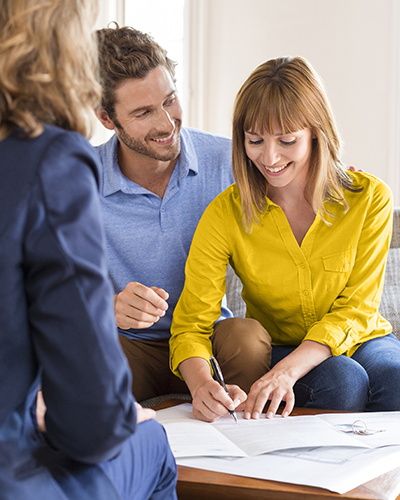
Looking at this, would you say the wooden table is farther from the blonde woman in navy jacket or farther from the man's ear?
the man's ear

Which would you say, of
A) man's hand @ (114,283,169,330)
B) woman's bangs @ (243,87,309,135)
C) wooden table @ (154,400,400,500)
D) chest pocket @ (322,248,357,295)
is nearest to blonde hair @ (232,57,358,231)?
woman's bangs @ (243,87,309,135)

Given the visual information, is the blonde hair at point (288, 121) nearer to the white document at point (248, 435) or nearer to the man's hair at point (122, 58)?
the man's hair at point (122, 58)

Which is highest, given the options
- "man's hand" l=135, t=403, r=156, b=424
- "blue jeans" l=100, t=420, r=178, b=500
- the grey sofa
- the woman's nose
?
the woman's nose

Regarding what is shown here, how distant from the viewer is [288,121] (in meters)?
1.36

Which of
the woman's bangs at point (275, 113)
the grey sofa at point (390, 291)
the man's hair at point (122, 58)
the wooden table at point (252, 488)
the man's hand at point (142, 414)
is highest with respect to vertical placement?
the man's hair at point (122, 58)

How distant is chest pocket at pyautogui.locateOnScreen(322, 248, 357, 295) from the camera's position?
4.73ft

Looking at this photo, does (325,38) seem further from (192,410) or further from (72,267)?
(72,267)

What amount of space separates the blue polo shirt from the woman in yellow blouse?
17 cm

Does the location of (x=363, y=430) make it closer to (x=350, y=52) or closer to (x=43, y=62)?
(x=43, y=62)

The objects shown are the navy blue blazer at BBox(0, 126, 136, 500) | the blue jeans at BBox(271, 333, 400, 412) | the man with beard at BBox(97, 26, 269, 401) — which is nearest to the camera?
the navy blue blazer at BBox(0, 126, 136, 500)

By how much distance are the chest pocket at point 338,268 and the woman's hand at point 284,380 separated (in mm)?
197

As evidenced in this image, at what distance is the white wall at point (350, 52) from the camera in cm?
255

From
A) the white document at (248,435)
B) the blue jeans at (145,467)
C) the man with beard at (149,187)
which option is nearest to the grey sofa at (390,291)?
the man with beard at (149,187)

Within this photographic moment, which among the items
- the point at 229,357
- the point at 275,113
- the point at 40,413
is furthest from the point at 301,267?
the point at 40,413
